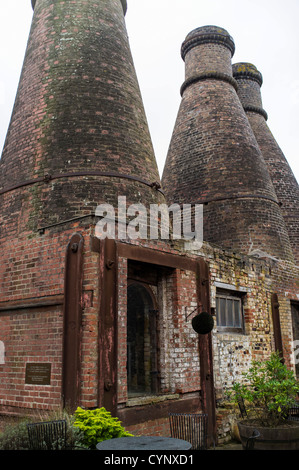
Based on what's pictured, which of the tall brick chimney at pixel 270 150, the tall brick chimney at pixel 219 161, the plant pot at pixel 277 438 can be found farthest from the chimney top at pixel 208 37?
the plant pot at pixel 277 438

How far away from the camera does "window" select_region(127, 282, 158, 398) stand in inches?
296

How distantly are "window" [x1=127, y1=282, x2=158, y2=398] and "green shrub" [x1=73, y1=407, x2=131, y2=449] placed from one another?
2.40 metres

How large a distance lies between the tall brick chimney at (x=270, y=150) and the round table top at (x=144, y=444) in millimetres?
10997

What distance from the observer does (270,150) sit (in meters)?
16.9

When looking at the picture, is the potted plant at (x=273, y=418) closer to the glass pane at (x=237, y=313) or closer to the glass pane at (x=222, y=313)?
the glass pane at (x=222, y=313)

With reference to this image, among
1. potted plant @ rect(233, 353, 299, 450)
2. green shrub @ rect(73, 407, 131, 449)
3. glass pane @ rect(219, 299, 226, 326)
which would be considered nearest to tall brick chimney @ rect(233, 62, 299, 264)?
glass pane @ rect(219, 299, 226, 326)

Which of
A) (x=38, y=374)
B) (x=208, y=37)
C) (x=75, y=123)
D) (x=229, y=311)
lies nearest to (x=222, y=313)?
(x=229, y=311)

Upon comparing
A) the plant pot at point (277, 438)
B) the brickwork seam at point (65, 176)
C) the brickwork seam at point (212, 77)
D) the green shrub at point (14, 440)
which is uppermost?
the brickwork seam at point (212, 77)

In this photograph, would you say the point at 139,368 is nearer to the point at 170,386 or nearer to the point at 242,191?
the point at 170,386

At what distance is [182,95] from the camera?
53.0 feet

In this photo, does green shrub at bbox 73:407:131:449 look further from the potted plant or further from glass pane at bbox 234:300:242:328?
glass pane at bbox 234:300:242:328

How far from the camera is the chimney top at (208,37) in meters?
16.0

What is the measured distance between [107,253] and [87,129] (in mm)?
3508

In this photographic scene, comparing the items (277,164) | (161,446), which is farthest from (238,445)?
(277,164)
